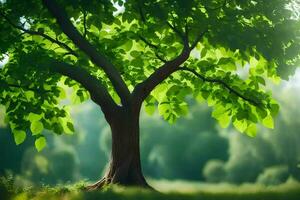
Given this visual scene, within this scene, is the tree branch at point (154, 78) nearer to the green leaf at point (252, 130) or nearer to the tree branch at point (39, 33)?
the tree branch at point (39, 33)

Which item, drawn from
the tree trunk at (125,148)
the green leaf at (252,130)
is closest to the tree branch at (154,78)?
the tree trunk at (125,148)

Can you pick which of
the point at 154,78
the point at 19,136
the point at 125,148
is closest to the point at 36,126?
the point at 19,136

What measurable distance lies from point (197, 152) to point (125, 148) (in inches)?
2138

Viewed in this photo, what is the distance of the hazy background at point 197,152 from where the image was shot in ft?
158

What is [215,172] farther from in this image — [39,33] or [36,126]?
[39,33]

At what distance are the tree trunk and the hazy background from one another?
2257cm

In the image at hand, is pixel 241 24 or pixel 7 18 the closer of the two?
pixel 241 24

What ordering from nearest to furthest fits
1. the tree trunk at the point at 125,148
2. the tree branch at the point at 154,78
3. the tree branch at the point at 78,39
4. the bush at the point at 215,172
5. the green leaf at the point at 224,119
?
the tree branch at the point at 78,39
the tree trunk at the point at 125,148
the tree branch at the point at 154,78
the green leaf at the point at 224,119
the bush at the point at 215,172

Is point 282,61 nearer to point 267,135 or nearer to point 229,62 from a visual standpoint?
point 229,62

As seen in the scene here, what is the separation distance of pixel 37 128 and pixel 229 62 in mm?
5163

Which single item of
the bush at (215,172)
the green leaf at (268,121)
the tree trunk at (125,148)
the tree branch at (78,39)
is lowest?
the tree trunk at (125,148)

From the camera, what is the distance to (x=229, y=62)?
12.1 metres

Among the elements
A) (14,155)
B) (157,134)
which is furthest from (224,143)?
(14,155)

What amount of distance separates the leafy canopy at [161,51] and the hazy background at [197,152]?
850 inches
